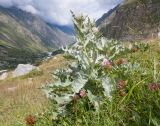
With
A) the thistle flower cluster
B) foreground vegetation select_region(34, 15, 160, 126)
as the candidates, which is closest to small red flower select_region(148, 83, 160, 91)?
foreground vegetation select_region(34, 15, 160, 126)

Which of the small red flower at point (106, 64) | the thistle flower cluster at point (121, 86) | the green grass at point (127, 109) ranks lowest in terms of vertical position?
the green grass at point (127, 109)

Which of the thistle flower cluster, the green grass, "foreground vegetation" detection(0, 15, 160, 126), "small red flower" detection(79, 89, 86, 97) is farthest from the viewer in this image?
"small red flower" detection(79, 89, 86, 97)

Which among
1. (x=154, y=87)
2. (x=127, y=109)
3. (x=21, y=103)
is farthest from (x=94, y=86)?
(x=21, y=103)

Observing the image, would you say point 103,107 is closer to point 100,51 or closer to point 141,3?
point 100,51

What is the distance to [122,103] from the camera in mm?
5102

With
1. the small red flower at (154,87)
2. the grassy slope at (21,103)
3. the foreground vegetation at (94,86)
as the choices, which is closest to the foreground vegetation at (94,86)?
the foreground vegetation at (94,86)

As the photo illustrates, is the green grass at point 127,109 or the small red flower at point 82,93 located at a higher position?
the small red flower at point 82,93

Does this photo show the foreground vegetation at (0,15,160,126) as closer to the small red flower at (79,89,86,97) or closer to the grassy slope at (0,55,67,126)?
the small red flower at (79,89,86,97)

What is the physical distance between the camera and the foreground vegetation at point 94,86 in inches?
196

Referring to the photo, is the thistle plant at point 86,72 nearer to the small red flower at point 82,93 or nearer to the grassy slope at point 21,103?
the small red flower at point 82,93

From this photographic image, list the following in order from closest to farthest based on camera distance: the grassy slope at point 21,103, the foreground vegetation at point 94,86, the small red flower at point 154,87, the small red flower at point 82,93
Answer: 1. the small red flower at point 154,87
2. the foreground vegetation at point 94,86
3. the small red flower at point 82,93
4. the grassy slope at point 21,103

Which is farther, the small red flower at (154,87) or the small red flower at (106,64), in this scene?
the small red flower at (106,64)

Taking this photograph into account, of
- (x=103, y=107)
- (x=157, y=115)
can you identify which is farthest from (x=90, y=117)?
(x=157, y=115)

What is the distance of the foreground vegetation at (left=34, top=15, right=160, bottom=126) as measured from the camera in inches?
196
